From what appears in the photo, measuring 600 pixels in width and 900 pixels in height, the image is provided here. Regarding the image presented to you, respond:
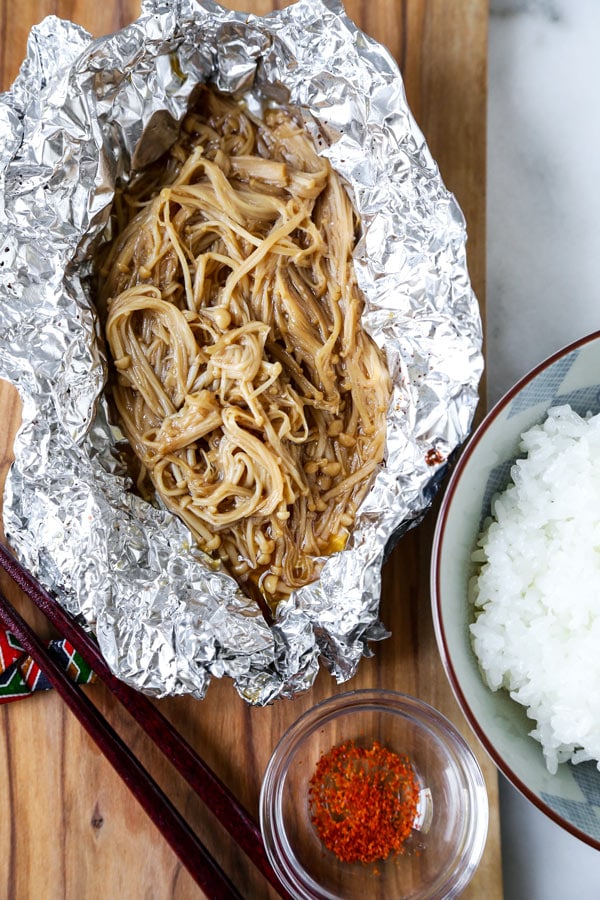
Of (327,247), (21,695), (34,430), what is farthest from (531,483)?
(21,695)

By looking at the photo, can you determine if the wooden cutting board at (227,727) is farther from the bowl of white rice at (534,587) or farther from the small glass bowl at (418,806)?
the bowl of white rice at (534,587)

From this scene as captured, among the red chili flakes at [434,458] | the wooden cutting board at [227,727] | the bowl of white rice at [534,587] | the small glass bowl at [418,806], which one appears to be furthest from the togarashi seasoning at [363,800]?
the red chili flakes at [434,458]

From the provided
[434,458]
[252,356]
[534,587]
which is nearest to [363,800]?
[534,587]

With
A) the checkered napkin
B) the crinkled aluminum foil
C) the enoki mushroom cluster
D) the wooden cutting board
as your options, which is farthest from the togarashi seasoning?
the checkered napkin

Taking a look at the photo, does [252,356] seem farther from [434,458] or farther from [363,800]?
[363,800]

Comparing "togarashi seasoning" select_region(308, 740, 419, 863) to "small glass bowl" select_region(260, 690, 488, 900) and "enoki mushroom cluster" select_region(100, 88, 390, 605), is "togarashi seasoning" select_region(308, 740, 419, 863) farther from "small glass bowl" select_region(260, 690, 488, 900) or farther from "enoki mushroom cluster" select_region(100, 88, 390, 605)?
"enoki mushroom cluster" select_region(100, 88, 390, 605)

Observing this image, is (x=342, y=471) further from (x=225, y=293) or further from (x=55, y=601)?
(x=55, y=601)

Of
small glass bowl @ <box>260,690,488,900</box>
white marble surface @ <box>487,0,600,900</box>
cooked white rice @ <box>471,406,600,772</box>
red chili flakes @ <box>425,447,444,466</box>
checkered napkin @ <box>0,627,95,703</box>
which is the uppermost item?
white marble surface @ <box>487,0,600,900</box>
